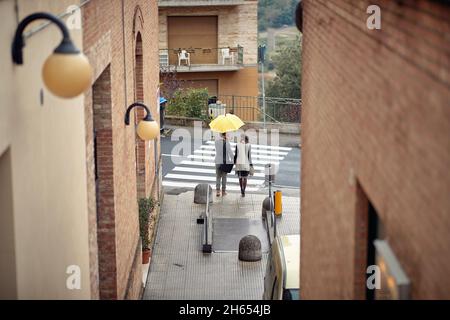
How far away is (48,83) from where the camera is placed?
5.99 metres

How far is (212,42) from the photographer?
41062 millimetres

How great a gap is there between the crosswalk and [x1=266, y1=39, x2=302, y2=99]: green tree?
832 inches

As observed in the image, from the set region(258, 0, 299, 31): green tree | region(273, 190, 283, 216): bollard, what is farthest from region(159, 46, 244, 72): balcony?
region(258, 0, 299, 31): green tree

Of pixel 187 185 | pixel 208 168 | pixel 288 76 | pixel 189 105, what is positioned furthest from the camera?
pixel 288 76

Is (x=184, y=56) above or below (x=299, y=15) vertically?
below

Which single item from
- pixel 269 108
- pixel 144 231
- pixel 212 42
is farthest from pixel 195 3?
pixel 144 231

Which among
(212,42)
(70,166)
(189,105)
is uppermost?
(70,166)

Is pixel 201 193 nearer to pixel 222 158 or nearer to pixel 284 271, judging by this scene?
pixel 222 158

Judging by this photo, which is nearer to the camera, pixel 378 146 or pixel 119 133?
pixel 378 146

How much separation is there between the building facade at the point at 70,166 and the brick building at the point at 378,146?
2.44 meters

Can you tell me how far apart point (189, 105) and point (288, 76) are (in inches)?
733
